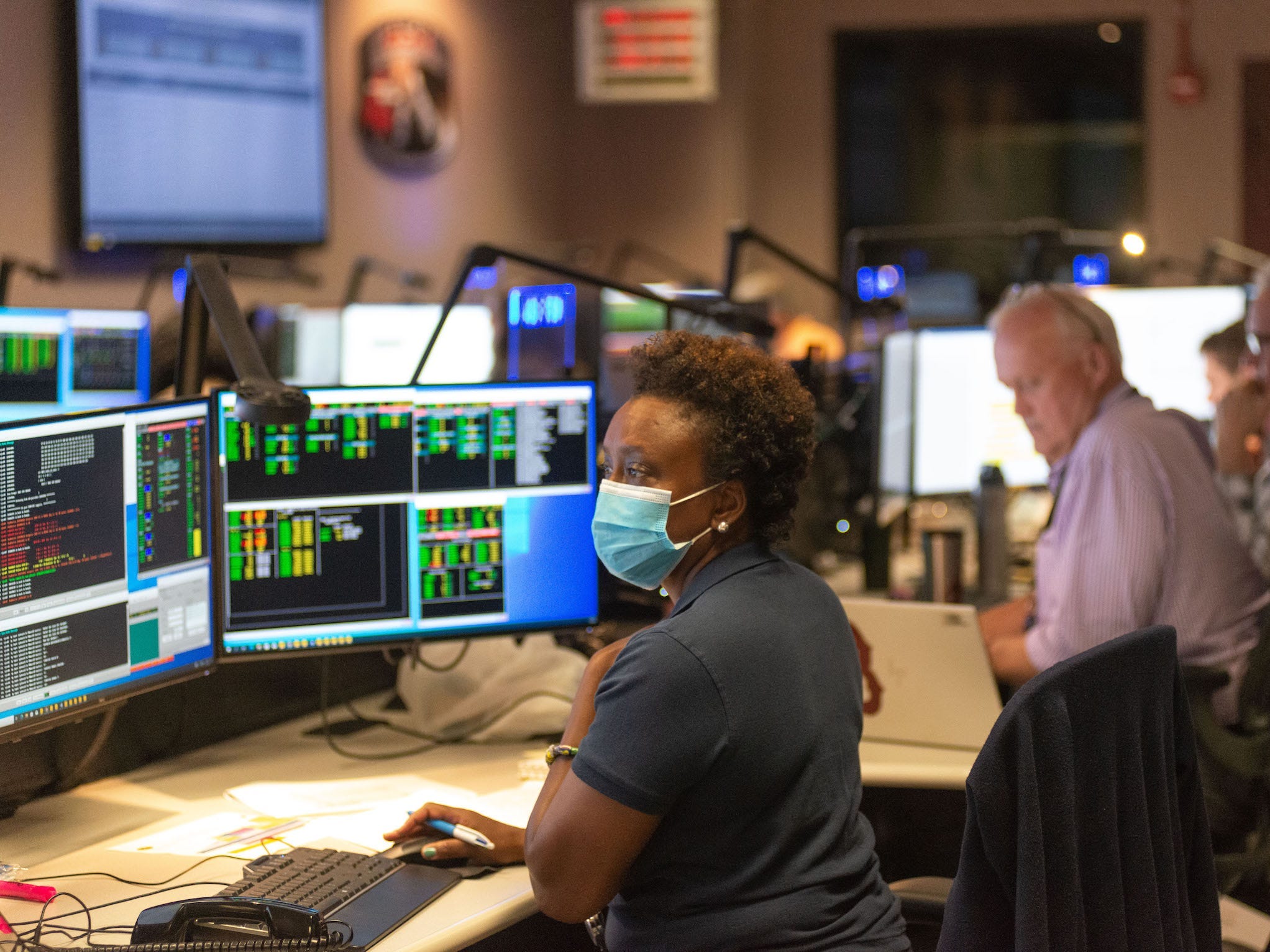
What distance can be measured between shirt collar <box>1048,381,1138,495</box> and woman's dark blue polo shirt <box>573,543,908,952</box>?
45.3 inches

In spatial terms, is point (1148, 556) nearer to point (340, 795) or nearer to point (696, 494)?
point (696, 494)

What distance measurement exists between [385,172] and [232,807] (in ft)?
15.1

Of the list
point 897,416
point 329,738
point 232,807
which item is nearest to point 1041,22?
point 897,416

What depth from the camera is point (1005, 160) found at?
7.62 m

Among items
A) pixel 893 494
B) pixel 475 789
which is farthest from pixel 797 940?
pixel 893 494

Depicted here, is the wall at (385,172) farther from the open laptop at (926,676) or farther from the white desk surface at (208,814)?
the open laptop at (926,676)

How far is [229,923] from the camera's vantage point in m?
1.36

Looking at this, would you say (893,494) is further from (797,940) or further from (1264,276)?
(797,940)

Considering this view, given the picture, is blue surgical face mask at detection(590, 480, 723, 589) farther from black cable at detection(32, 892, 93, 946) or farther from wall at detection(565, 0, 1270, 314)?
wall at detection(565, 0, 1270, 314)

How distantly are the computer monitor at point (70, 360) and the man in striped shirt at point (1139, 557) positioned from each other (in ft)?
6.15

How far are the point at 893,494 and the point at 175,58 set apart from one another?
123 inches

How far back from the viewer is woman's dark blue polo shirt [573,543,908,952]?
4.27 ft

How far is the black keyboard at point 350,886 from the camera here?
1419mm

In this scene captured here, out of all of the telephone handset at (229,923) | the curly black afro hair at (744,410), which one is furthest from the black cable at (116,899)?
the curly black afro hair at (744,410)
